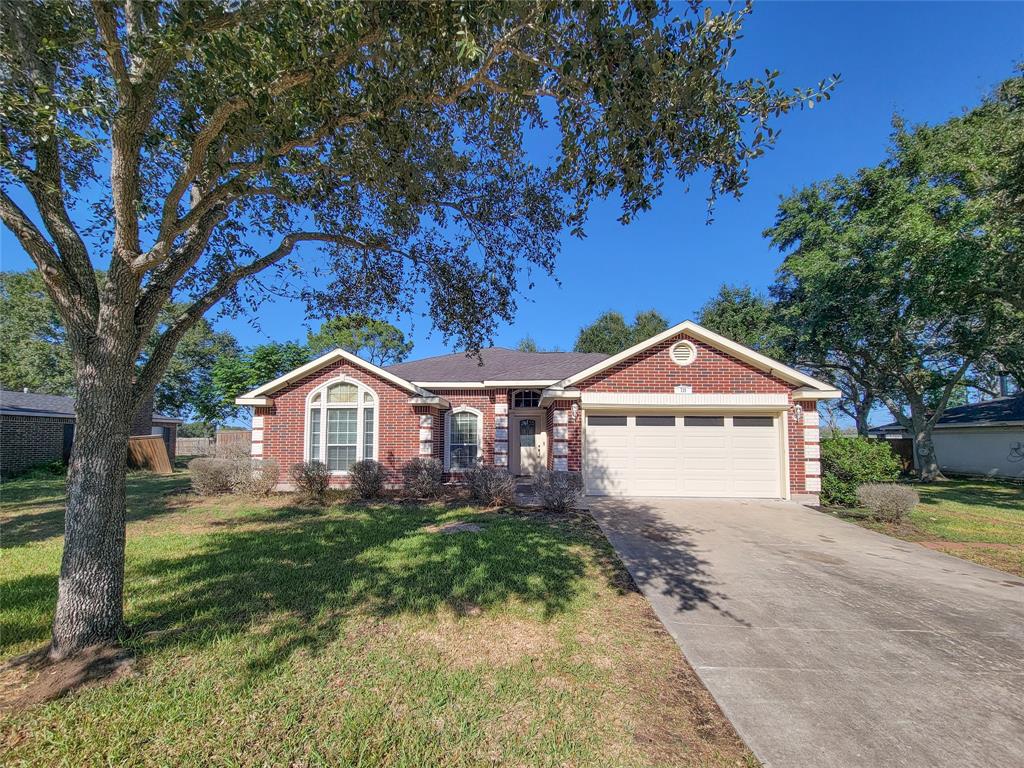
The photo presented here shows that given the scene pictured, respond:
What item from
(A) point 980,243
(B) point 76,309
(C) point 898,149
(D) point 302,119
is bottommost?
(B) point 76,309

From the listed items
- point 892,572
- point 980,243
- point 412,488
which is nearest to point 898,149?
point 980,243

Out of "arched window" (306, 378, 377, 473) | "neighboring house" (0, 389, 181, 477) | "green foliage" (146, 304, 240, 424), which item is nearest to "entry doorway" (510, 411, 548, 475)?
"arched window" (306, 378, 377, 473)

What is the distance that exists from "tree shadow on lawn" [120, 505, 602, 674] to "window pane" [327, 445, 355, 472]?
4.60 m

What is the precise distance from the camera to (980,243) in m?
11.2

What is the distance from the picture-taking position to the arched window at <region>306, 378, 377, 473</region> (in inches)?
516

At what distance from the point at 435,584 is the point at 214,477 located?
33.4 feet

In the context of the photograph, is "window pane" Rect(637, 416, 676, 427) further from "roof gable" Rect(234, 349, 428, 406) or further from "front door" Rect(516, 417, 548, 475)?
"roof gable" Rect(234, 349, 428, 406)

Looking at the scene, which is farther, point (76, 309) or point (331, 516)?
point (331, 516)

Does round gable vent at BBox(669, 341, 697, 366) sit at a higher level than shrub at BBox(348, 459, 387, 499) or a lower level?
higher

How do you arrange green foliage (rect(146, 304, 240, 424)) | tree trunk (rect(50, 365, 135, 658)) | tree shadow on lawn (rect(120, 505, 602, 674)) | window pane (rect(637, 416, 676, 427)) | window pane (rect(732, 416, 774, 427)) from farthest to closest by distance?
green foliage (rect(146, 304, 240, 424)), window pane (rect(637, 416, 676, 427)), window pane (rect(732, 416, 774, 427)), tree shadow on lawn (rect(120, 505, 602, 674)), tree trunk (rect(50, 365, 135, 658))

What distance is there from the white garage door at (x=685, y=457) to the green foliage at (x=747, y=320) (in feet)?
41.6

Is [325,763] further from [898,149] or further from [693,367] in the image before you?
[898,149]

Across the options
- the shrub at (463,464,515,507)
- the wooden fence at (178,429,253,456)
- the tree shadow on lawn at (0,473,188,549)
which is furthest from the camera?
the wooden fence at (178,429,253,456)

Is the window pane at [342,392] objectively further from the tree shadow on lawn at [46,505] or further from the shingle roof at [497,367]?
the tree shadow on lawn at [46,505]
